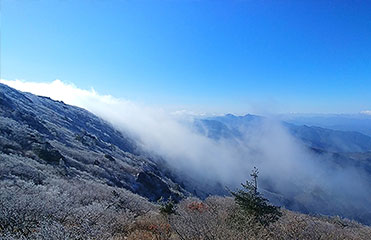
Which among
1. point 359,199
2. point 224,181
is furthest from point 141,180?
point 359,199

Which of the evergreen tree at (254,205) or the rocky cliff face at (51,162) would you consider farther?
the rocky cliff face at (51,162)

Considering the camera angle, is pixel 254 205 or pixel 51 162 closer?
pixel 254 205

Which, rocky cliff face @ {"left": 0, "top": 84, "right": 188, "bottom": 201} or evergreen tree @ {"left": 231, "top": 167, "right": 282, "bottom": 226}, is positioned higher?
evergreen tree @ {"left": 231, "top": 167, "right": 282, "bottom": 226}

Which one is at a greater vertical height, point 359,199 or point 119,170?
point 119,170

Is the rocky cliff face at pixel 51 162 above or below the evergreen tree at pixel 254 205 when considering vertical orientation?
below

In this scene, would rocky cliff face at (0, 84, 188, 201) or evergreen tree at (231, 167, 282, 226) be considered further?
rocky cliff face at (0, 84, 188, 201)

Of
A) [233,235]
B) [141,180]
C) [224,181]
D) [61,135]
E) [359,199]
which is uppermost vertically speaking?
[233,235]

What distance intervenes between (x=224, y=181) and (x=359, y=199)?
278 feet

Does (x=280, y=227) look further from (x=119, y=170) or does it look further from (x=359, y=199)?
(x=359, y=199)

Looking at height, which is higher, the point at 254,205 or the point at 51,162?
the point at 254,205

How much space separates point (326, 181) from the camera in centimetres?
17450

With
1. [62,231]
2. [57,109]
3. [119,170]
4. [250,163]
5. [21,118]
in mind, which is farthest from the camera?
[250,163]

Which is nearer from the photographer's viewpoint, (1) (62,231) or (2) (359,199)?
(1) (62,231)

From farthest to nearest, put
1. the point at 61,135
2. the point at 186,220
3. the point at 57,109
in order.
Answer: the point at 57,109 < the point at 61,135 < the point at 186,220
